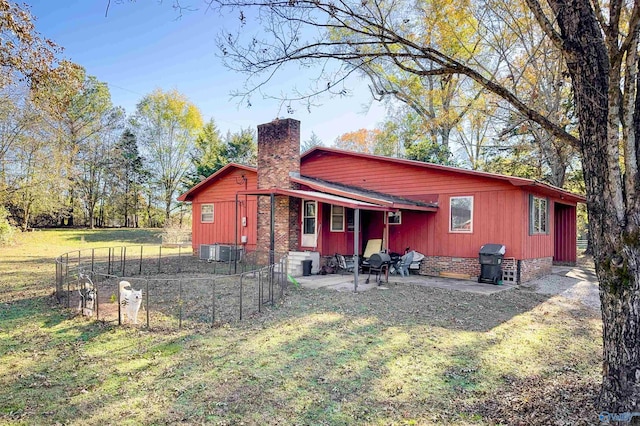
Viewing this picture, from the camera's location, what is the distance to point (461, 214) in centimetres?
1172

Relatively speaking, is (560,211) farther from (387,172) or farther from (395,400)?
(395,400)

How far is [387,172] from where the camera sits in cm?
1352

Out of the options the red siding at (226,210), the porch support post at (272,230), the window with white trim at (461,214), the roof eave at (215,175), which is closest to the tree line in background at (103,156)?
the roof eave at (215,175)

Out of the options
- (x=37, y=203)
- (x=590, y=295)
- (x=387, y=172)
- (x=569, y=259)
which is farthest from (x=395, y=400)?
(x=37, y=203)

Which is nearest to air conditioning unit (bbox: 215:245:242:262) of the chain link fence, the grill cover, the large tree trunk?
the chain link fence

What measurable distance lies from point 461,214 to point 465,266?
1596mm

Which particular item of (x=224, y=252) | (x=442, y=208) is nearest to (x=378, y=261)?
(x=442, y=208)

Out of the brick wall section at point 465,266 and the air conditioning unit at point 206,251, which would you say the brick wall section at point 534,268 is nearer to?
the brick wall section at point 465,266

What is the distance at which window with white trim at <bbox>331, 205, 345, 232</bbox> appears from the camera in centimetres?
1309

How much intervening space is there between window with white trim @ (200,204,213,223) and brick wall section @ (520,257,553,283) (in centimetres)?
1237

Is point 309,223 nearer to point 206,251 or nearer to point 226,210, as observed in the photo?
point 226,210

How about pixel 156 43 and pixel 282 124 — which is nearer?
pixel 156 43

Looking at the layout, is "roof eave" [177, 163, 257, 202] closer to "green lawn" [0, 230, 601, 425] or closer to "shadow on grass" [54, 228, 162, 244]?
"green lawn" [0, 230, 601, 425]

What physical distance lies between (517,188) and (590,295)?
3253 millimetres
